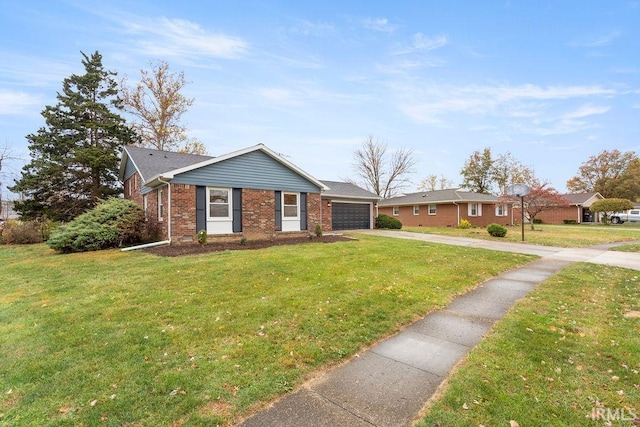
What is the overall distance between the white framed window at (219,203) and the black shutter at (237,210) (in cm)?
23

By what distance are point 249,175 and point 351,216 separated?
36.0 feet

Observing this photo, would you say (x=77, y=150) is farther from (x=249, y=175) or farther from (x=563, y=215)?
(x=563, y=215)

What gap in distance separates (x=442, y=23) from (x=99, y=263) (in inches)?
628

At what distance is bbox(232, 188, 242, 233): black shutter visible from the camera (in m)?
13.6

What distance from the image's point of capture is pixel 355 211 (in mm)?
23219

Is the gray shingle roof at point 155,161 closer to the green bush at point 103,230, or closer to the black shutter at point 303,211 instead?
the green bush at point 103,230

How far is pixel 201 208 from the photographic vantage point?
41.8ft

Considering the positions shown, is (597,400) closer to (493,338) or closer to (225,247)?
(493,338)

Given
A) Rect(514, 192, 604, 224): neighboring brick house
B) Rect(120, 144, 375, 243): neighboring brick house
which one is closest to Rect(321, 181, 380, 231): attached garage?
Rect(120, 144, 375, 243): neighboring brick house

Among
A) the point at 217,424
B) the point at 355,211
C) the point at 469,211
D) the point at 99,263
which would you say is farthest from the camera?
the point at 469,211

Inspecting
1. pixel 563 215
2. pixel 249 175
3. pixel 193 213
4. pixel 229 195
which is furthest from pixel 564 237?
pixel 563 215

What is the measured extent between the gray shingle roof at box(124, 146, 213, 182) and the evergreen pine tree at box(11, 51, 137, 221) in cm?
586

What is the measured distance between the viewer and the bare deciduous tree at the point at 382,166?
127 ft

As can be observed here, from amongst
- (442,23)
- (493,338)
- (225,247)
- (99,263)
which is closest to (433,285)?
(493,338)
